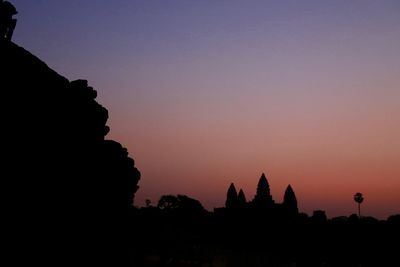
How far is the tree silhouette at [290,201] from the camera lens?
2532 inches

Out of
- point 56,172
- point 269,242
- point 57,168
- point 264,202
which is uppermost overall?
point 264,202

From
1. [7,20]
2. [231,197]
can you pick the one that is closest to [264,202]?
[231,197]

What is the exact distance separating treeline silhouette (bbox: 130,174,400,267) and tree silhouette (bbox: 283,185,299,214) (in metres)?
0.15

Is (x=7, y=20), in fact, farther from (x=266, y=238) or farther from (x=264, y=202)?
(x=264, y=202)

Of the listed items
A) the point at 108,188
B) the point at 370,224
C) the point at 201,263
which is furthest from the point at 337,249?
the point at 108,188

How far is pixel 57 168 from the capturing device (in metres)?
16.5

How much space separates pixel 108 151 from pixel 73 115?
3.33 metres

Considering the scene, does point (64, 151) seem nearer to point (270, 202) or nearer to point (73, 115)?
point (73, 115)

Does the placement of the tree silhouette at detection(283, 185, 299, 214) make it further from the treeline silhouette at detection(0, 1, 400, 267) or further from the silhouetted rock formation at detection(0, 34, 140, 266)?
the silhouetted rock formation at detection(0, 34, 140, 266)

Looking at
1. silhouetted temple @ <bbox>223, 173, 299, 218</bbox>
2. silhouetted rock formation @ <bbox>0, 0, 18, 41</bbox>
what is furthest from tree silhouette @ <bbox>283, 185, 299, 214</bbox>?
silhouetted rock formation @ <bbox>0, 0, 18, 41</bbox>

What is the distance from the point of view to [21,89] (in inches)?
581

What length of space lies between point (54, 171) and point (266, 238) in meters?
45.1

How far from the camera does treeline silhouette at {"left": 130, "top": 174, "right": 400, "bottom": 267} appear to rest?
47.9 m

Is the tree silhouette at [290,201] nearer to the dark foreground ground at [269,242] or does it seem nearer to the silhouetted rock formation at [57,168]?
the dark foreground ground at [269,242]
